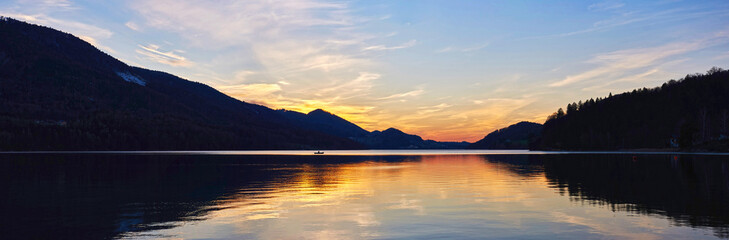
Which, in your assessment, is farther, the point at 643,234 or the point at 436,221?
the point at 436,221

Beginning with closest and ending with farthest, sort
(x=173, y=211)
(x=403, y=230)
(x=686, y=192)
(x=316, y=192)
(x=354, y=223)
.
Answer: (x=403, y=230)
(x=354, y=223)
(x=173, y=211)
(x=686, y=192)
(x=316, y=192)

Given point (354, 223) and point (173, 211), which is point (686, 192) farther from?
point (173, 211)

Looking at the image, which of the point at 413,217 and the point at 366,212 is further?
the point at 366,212

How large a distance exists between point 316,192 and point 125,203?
1572 centimetres

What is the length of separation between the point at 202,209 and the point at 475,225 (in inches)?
686

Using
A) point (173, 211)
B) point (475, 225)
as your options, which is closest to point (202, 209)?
point (173, 211)

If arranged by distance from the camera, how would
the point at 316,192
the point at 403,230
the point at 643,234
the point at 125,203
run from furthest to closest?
the point at 316,192 → the point at 125,203 → the point at 403,230 → the point at 643,234

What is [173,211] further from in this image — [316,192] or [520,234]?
[520,234]

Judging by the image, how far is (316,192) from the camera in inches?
1745

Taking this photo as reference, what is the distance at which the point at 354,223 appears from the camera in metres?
26.7

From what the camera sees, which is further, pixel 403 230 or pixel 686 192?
pixel 686 192

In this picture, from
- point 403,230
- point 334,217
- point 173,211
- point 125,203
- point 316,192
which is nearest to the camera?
point 403,230

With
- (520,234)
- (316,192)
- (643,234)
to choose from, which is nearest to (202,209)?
(316,192)

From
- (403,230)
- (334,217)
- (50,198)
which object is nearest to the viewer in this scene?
(403,230)
